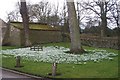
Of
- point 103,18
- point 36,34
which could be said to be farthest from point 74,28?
point 36,34

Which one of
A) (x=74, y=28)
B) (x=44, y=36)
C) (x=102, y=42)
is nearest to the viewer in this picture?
(x=74, y=28)

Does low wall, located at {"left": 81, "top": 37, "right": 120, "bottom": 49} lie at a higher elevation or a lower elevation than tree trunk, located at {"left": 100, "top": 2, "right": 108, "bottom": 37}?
lower

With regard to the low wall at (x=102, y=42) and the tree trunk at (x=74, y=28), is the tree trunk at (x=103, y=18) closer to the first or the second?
the low wall at (x=102, y=42)

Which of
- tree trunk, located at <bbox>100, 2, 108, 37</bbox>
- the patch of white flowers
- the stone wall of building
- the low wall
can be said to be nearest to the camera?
the patch of white flowers

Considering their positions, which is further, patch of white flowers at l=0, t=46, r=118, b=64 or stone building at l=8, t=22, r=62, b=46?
stone building at l=8, t=22, r=62, b=46

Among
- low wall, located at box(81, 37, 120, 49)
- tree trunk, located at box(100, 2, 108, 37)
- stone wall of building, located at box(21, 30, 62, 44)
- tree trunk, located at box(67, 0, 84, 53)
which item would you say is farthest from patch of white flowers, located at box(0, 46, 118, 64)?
stone wall of building, located at box(21, 30, 62, 44)

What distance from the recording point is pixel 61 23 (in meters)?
51.8

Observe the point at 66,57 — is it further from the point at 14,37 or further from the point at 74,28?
the point at 14,37

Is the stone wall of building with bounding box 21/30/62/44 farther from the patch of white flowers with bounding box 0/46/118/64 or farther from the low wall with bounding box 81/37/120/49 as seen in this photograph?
the patch of white flowers with bounding box 0/46/118/64

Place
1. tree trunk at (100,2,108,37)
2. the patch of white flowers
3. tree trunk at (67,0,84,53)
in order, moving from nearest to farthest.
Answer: the patch of white flowers < tree trunk at (67,0,84,53) < tree trunk at (100,2,108,37)

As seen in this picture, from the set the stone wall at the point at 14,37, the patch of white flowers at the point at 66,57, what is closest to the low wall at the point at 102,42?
the patch of white flowers at the point at 66,57

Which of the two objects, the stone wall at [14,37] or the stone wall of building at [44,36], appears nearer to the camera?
the stone wall at [14,37]

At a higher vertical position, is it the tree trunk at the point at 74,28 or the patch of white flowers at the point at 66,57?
the tree trunk at the point at 74,28

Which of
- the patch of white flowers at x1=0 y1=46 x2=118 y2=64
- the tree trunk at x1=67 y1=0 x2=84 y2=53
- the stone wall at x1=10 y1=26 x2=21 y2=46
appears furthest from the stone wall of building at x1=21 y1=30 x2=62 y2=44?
the patch of white flowers at x1=0 y1=46 x2=118 y2=64
